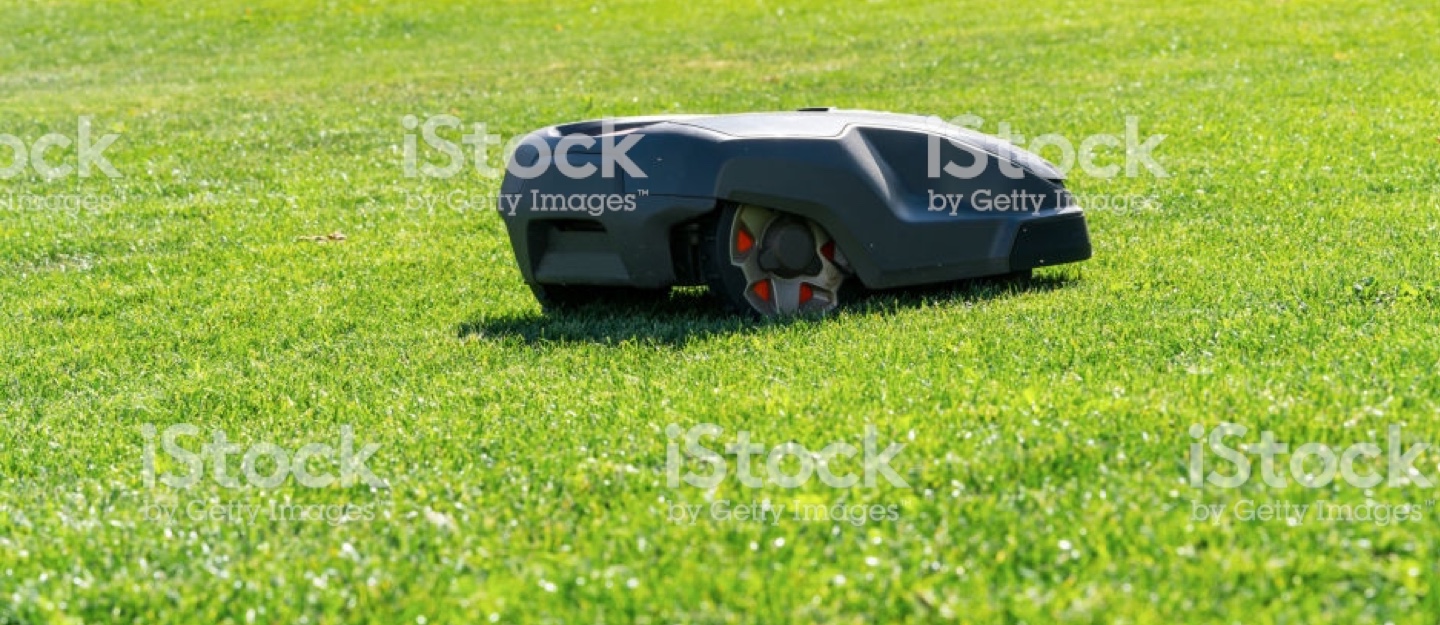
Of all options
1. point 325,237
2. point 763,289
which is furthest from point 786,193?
point 325,237

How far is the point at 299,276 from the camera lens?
363 inches

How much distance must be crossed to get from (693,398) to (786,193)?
143 centimetres

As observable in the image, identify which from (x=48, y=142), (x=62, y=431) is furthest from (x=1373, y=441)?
(x=48, y=142)

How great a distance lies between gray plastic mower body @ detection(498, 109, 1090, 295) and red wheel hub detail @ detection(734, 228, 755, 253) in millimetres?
167

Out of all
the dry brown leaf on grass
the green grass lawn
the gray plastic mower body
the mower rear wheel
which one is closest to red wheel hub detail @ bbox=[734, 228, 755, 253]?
the mower rear wheel

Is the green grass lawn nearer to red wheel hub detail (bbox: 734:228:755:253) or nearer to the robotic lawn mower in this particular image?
the robotic lawn mower

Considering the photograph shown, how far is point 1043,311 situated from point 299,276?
418cm

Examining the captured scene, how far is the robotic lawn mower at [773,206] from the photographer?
22.5ft

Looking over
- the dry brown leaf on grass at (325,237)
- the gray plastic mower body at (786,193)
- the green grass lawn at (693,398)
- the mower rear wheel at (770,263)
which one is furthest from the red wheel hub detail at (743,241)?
the dry brown leaf on grass at (325,237)

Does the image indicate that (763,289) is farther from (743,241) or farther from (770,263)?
(743,241)

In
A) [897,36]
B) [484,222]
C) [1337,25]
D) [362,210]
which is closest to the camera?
[484,222]

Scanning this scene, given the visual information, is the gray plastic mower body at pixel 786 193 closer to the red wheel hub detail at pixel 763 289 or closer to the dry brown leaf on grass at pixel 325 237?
the red wheel hub detail at pixel 763 289

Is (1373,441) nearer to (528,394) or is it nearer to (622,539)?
(622,539)

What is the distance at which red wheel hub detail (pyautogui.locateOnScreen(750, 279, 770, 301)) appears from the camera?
23.5 ft
